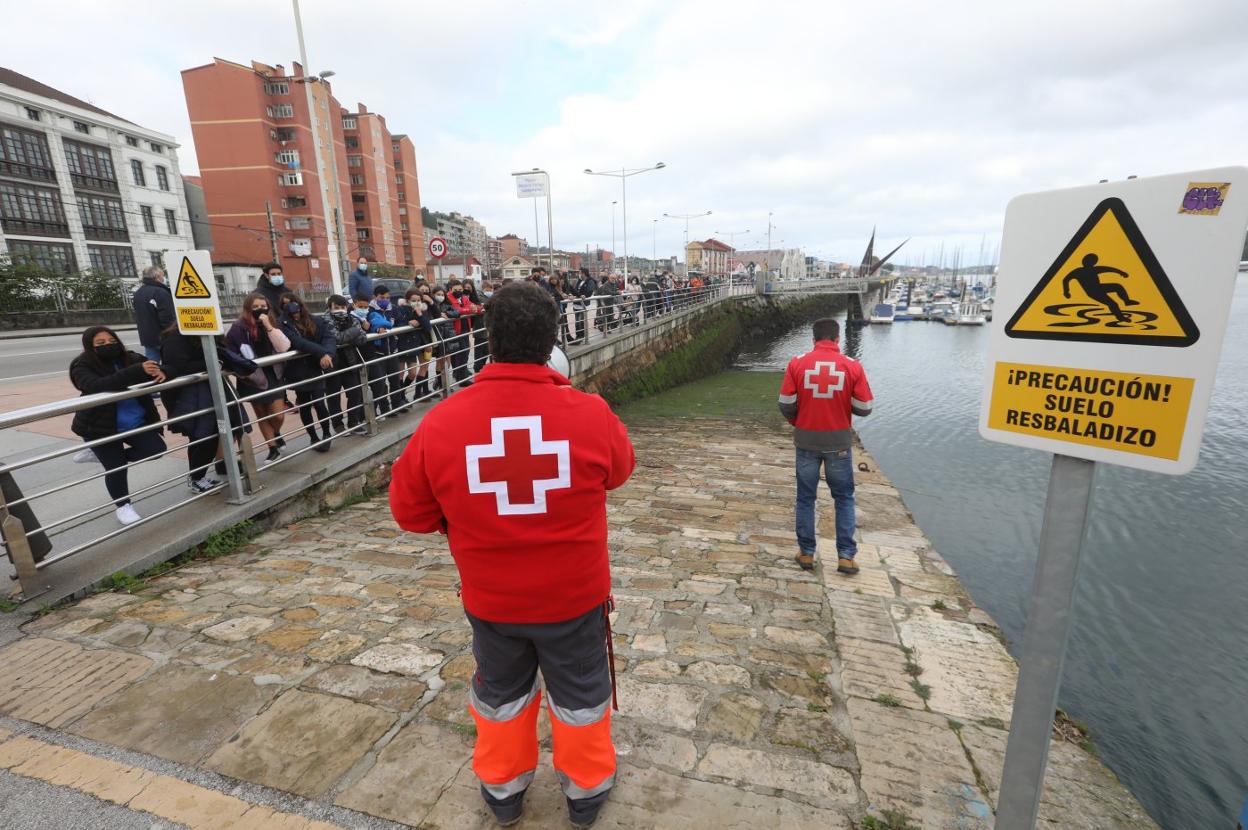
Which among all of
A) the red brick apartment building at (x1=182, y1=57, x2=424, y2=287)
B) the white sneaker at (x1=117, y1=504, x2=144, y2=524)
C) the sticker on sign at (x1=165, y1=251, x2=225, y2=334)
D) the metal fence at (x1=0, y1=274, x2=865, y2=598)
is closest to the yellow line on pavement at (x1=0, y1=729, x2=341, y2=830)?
the metal fence at (x1=0, y1=274, x2=865, y2=598)

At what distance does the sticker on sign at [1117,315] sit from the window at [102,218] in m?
45.9

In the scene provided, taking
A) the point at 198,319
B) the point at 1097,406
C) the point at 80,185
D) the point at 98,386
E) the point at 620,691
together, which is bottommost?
the point at 620,691

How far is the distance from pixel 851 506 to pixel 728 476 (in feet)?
11.2

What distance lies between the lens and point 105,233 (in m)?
33.9

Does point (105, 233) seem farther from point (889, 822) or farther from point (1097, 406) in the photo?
point (1097, 406)

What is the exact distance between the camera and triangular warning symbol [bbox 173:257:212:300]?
13.9ft

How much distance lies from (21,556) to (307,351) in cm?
276

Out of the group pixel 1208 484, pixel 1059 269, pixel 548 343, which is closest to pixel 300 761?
pixel 548 343

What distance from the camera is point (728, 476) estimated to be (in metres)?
7.92

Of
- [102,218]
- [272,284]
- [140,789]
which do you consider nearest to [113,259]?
[102,218]

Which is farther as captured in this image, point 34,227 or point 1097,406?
point 34,227

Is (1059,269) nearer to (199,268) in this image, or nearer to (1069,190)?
(1069,190)

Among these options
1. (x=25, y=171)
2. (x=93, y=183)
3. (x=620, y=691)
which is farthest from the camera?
(x=93, y=183)

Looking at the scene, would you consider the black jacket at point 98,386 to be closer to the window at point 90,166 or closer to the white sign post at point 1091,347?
the white sign post at point 1091,347
